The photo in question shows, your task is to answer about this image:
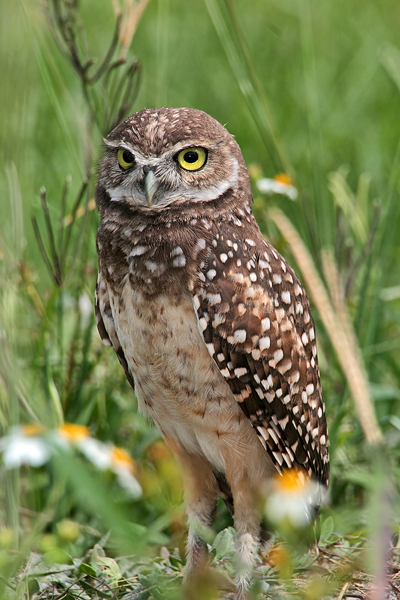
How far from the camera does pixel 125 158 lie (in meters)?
2.64

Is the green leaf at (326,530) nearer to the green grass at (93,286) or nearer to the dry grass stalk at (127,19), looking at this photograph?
the green grass at (93,286)

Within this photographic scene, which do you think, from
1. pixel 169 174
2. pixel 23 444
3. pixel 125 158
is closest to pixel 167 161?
pixel 169 174

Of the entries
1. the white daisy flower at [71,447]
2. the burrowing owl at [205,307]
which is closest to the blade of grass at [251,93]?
the burrowing owl at [205,307]

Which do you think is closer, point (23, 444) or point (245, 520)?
point (23, 444)

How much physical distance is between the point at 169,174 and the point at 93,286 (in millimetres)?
1364

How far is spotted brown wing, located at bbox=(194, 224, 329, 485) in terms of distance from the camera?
8.20 ft

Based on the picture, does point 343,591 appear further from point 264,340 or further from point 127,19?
point 127,19

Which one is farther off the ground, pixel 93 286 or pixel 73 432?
pixel 93 286

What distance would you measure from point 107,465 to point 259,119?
5.93 feet

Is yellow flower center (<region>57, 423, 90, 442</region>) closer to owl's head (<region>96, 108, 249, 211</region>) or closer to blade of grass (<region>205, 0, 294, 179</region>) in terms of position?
owl's head (<region>96, 108, 249, 211</region>)

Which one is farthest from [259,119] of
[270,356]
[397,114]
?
[397,114]

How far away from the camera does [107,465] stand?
2922 millimetres

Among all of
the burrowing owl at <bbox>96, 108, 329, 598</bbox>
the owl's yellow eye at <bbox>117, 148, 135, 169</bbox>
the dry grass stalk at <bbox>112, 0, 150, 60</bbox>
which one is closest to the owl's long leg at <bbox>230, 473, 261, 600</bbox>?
the burrowing owl at <bbox>96, 108, 329, 598</bbox>

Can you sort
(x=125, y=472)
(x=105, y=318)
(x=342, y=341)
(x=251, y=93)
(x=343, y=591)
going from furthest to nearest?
(x=251, y=93) → (x=125, y=472) → (x=105, y=318) → (x=343, y=591) → (x=342, y=341)
